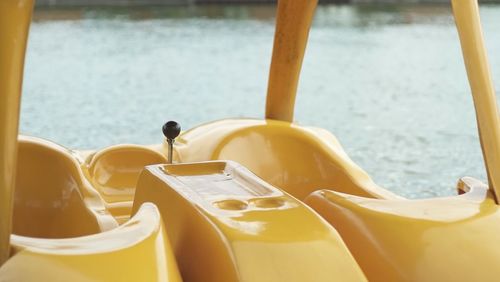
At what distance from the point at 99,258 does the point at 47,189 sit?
0.66 meters

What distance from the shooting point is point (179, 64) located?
796cm

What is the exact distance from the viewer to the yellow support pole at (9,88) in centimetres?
93

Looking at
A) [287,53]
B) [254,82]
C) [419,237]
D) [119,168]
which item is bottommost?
[254,82]

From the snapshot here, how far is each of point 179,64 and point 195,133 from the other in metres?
6.13

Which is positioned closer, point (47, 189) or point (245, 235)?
point (245, 235)

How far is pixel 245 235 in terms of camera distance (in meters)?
1.04

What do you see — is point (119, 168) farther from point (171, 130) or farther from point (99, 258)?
point (99, 258)

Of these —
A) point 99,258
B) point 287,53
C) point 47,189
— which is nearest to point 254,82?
point 287,53

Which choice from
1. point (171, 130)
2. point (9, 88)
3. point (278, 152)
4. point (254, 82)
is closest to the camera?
point (9, 88)

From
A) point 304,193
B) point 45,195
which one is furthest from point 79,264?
point 304,193

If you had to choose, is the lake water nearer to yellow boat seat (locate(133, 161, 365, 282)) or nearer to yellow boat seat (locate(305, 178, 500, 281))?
yellow boat seat (locate(305, 178, 500, 281))

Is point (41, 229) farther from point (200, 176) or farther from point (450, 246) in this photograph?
point (450, 246)

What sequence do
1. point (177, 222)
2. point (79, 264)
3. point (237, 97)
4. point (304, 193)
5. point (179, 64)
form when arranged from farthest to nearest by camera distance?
point (179, 64), point (237, 97), point (304, 193), point (177, 222), point (79, 264)

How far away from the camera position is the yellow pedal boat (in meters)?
0.96
